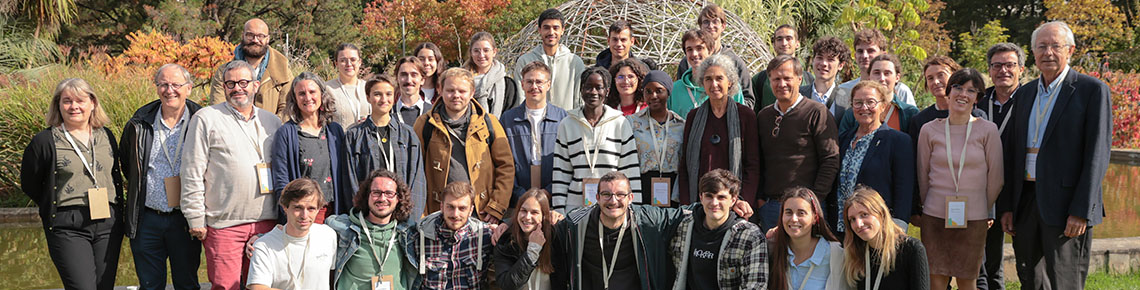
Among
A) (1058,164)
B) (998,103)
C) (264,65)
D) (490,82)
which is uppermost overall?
(264,65)

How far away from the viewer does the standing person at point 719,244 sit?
4.19 m

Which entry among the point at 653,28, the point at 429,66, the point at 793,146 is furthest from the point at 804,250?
the point at 653,28

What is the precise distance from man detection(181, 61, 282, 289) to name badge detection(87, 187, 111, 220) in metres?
0.49

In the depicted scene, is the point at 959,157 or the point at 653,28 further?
the point at 653,28

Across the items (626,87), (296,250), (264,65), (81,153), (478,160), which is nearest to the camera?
(296,250)

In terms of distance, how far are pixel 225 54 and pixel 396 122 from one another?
11987 mm

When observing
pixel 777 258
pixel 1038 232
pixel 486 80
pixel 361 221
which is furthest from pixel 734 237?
pixel 486 80

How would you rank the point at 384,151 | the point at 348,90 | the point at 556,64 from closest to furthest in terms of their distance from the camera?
the point at 384,151
the point at 348,90
the point at 556,64

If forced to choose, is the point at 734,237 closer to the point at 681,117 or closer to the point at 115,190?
the point at 681,117

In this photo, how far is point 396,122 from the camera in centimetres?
480

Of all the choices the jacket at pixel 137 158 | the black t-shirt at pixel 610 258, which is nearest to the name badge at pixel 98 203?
the jacket at pixel 137 158

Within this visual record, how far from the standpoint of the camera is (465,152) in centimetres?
484

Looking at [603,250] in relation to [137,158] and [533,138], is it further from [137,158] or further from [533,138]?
[137,158]

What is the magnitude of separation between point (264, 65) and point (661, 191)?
2.94m
